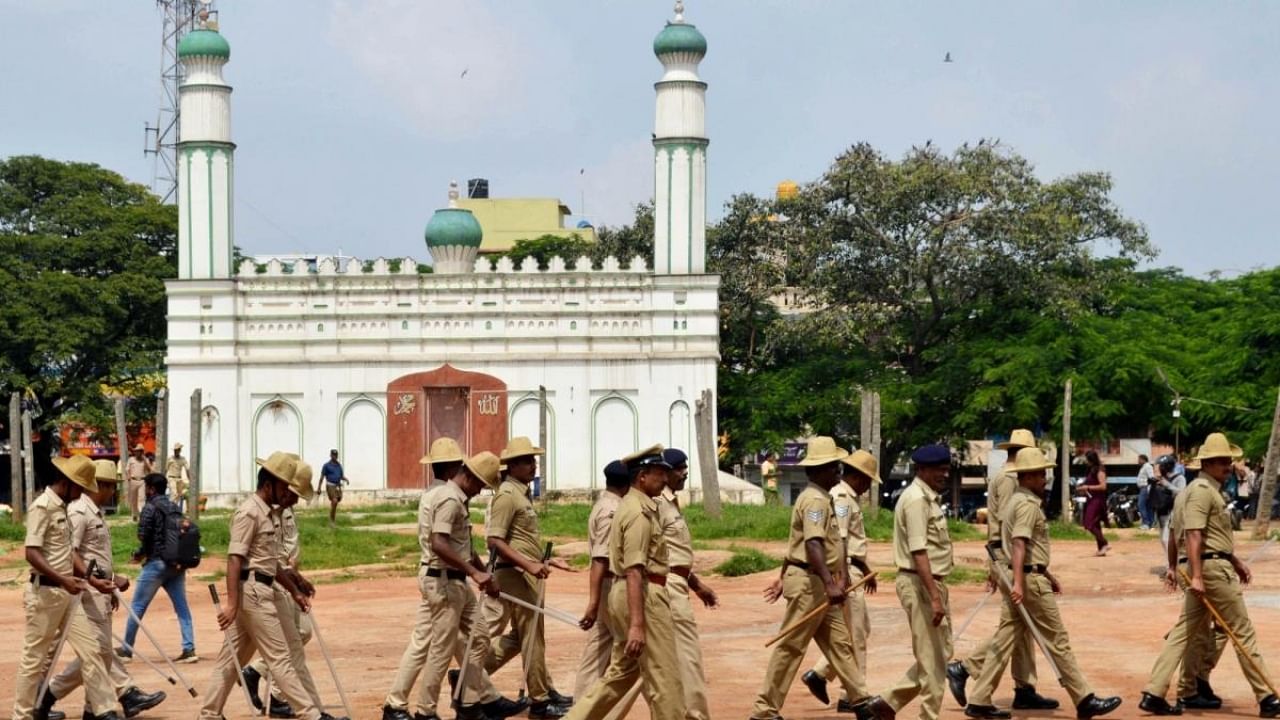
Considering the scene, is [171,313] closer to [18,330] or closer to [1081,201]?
[18,330]

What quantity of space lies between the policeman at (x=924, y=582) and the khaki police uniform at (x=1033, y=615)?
749mm

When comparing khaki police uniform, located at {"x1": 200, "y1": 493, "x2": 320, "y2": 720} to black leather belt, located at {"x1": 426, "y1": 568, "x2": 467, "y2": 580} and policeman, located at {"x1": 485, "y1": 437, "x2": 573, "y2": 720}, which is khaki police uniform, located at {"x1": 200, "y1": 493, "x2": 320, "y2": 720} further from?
policeman, located at {"x1": 485, "y1": 437, "x2": 573, "y2": 720}

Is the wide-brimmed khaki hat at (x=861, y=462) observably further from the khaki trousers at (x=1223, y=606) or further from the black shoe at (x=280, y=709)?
the black shoe at (x=280, y=709)

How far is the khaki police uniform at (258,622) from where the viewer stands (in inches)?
471

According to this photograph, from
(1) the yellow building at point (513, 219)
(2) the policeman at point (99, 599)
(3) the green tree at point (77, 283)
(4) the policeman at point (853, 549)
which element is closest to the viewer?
(4) the policeman at point (853, 549)

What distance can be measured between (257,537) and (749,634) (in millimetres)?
7039

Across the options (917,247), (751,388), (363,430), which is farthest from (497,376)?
(917,247)

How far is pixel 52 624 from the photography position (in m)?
12.8

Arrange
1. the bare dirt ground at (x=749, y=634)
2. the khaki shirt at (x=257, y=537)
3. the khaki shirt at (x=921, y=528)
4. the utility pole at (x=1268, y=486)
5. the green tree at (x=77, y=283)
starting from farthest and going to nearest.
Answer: the green tree at (x=77, y=283) < the utility pole at (x=1268, y=486) < the bare dirt ground at (x=749, y=634) < the khaki shirt at (x=921, y=528) < the khaki shirt at (x=257, y=537)

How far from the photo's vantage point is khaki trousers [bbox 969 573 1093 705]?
12766 mm

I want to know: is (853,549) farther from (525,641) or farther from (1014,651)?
(525,641)

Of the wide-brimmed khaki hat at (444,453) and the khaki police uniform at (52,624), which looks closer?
the khaki police uniform at (52,624)

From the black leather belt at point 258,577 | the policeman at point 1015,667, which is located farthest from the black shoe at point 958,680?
the black leather belt at point 258,577

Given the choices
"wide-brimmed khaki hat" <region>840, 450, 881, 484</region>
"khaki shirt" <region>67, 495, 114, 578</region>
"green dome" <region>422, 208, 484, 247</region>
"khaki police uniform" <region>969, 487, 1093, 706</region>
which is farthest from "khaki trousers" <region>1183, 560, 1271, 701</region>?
"green dome" <region>422, 208, 484, 247</region>
